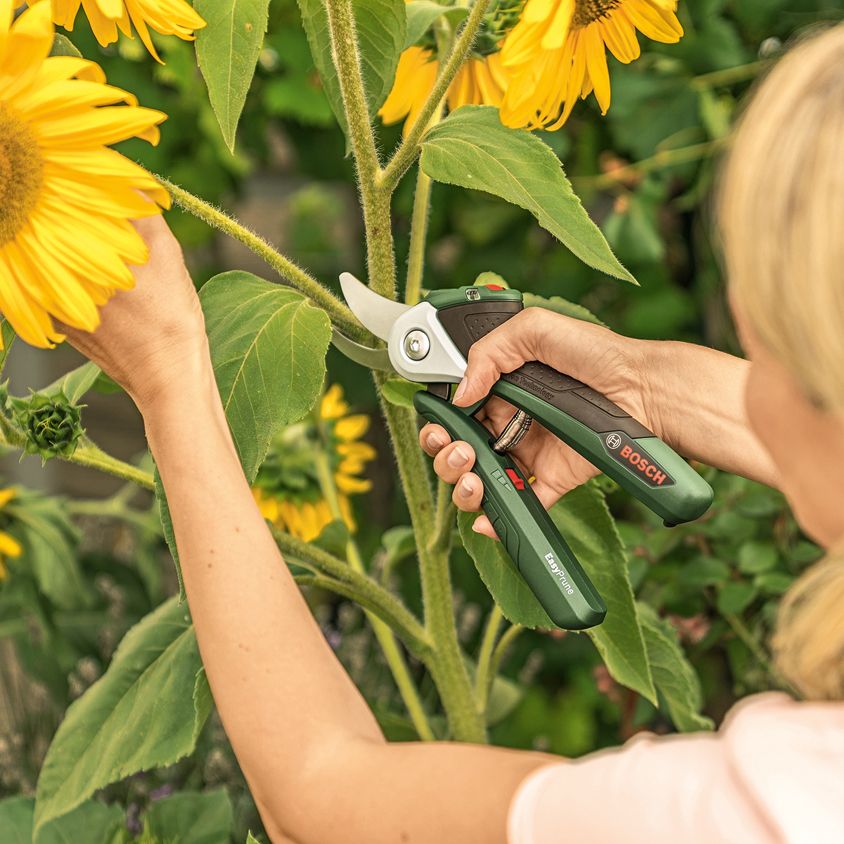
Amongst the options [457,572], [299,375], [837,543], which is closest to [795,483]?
[837,543]

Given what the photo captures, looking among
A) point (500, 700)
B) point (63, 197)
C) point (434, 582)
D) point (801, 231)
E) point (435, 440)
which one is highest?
point (63, 197)

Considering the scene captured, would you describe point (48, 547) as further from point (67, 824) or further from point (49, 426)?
point (49, 426)

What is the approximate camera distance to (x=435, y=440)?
0.66 m

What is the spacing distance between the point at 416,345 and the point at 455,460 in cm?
6

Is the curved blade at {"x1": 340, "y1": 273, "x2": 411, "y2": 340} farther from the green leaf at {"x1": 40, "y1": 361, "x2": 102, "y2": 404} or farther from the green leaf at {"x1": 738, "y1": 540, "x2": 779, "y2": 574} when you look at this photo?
the green leaf at {"x1": 738, "y1": 540, "x2": 779, "y2": 574}

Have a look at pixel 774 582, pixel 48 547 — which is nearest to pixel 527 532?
pixel 774 582

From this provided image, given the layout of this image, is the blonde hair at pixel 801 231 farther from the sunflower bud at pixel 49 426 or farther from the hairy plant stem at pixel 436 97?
the sunflower bud at pixel 49 426

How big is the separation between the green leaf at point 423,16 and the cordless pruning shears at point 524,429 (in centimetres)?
13

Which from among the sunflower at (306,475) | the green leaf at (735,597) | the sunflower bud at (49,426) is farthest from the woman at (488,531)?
the green leaf at (735,597)

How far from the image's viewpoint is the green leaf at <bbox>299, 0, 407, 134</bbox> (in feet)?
2.05

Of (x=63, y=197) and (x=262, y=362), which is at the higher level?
(x=63, y=197)

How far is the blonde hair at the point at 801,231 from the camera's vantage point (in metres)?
0.43

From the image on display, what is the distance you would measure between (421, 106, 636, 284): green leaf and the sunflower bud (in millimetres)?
246

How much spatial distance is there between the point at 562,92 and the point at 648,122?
0.61 metres
